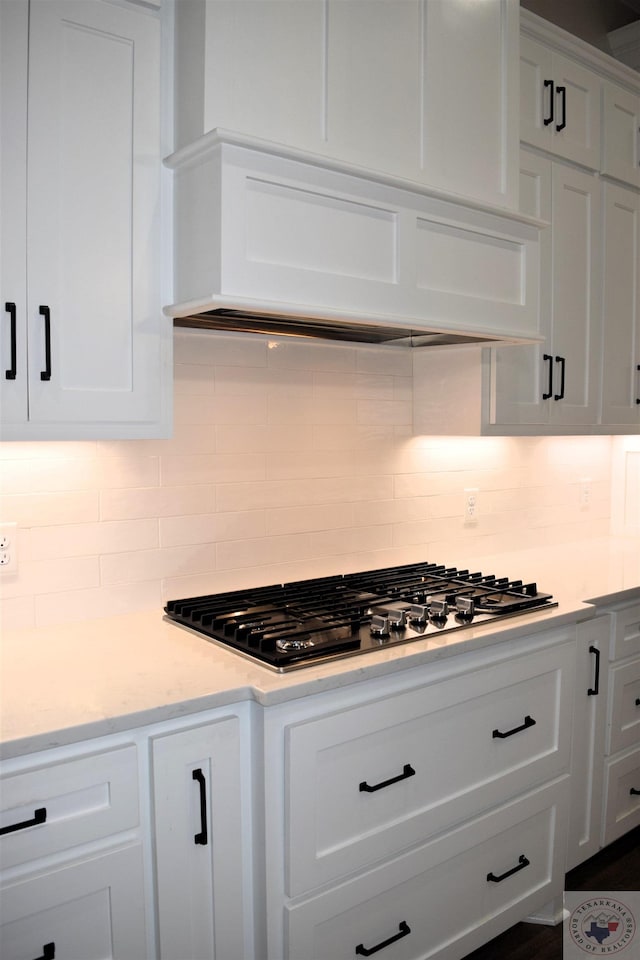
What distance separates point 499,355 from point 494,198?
1.71ft

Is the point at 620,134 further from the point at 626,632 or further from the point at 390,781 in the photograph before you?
the point at 390,781

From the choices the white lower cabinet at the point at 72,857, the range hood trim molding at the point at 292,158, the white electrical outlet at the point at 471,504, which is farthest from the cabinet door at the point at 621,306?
the white lower cabinet at the point at 72,857

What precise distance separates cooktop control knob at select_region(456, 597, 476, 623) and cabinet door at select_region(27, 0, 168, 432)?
3.06ft

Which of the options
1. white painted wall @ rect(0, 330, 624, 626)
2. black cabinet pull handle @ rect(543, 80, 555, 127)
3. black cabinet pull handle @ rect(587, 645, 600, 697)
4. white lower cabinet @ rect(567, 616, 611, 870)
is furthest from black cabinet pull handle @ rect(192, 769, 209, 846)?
black cabinet pull handle @ rect(543, 80, 555, 127)

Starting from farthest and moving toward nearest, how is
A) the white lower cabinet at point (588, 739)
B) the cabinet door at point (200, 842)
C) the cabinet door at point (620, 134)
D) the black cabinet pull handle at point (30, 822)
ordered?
the cabinet door at point (620, 134) < the white lower cabinet at point (588, 739) < the cabinet door at point (200, 842) < the black cabinet pull handle at point (30, 822)

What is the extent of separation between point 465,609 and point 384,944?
0.81m

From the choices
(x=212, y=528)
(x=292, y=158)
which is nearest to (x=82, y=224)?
(x=292, y=158)

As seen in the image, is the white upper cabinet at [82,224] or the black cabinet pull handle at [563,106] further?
the black cabinet pull handle at [563,106]

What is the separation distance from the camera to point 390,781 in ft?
5.98

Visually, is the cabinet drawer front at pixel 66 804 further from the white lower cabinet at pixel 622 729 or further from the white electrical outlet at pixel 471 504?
the white electrical outlet at pixel 471 504

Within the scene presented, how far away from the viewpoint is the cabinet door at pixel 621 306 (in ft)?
9.71

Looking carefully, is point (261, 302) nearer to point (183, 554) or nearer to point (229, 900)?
point (183, 554)

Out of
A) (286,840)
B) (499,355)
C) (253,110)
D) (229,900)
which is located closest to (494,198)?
(499,355)

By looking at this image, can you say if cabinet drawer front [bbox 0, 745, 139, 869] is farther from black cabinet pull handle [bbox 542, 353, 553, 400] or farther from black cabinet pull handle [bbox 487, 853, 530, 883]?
black cabinet pull handle [bbox 542, 353, 553, 400]
